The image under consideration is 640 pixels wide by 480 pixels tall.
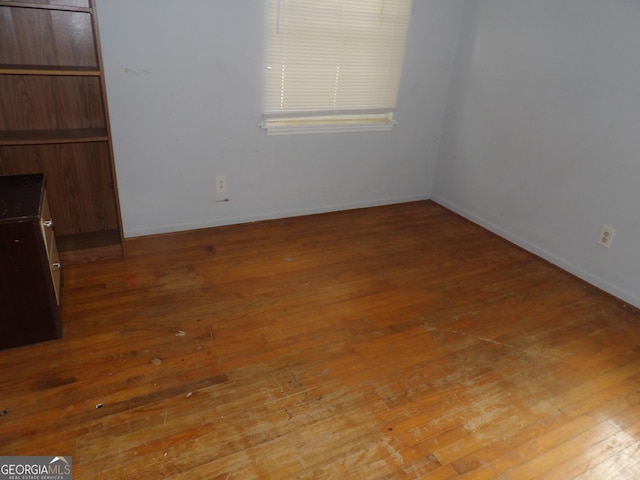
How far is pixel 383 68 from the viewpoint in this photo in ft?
10.6

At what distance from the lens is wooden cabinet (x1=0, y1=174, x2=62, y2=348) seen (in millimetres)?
1737

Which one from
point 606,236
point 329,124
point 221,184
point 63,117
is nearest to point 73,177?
point 63,117

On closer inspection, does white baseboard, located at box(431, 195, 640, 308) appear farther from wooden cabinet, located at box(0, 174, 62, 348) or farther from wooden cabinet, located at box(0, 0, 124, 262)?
wooden cabinet, located at box(0, 174, 62, 348)

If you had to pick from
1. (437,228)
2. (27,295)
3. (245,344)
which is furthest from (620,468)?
(27,295)

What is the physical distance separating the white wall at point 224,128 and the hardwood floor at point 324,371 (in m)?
0.37

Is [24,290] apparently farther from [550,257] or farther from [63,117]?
[550,257]

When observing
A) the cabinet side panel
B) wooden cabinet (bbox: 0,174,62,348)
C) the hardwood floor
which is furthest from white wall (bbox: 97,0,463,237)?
the cabinet side panel

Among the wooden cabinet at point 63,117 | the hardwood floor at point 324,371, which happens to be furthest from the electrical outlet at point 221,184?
the wooden cabinet at point 63,117

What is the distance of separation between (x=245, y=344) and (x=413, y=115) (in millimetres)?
2343

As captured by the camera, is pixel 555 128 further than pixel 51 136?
Yes

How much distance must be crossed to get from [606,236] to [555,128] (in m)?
0.73

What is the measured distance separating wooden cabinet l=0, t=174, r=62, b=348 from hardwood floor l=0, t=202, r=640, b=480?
0.31ft

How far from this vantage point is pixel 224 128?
9.42 ft

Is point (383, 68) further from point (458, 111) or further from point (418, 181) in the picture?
point (418, 181)
